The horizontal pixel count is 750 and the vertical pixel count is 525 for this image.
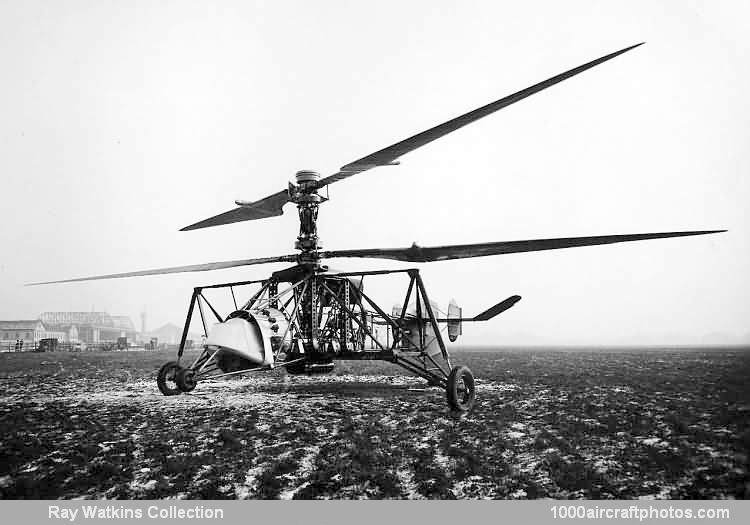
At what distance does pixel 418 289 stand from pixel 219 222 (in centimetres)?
586

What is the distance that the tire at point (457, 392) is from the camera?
1045 cm

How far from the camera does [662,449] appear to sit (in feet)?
24.6

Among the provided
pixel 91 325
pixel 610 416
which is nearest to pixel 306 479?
pixel 610 416

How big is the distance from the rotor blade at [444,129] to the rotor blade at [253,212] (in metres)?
2.16

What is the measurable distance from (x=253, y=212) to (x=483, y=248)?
6379 mm

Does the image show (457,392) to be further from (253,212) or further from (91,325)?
(91,325)

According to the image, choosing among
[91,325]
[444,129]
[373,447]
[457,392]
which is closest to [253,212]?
[444,129]

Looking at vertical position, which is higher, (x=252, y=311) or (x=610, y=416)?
(x=252, y=311)

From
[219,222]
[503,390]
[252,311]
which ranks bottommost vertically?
[503,390]

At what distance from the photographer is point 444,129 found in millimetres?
7648

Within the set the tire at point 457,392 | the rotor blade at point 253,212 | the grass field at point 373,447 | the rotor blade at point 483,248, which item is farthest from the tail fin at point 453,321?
the rotor blade at point 253,212

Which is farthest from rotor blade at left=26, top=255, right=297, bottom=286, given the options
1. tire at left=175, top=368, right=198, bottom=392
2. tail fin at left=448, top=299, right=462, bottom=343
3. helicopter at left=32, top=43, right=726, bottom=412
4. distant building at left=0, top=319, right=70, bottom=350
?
distant building at left=0, top=319, right=70, bottom=350

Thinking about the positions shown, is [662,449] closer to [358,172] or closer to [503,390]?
[358,172]

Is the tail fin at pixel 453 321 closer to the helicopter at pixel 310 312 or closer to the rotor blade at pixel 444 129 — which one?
the helicopter at pixel 310 312
